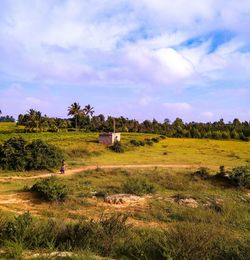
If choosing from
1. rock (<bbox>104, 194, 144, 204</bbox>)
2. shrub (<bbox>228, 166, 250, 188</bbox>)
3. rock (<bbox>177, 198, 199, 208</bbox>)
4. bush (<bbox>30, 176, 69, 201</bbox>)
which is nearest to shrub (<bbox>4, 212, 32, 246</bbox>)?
bush (<bbox>30, 176, 69, 201</bbox>)

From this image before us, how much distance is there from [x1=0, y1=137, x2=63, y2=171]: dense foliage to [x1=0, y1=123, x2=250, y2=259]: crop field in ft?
3.38

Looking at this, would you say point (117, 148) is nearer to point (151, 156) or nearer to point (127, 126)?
point (151, 156)

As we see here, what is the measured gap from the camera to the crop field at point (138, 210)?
6.64 meters

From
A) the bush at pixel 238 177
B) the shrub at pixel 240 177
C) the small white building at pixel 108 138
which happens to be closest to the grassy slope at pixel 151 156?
the small white building at pixel 108 138

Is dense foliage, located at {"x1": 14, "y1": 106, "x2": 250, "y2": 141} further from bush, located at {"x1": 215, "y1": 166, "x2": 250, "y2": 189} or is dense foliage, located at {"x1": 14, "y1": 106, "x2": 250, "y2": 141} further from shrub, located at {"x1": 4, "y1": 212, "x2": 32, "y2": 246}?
shrub, located at {"x1": 4, "y1": 212, "x2": 32, "y2": 246}

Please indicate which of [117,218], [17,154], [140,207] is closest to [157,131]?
[17,154]

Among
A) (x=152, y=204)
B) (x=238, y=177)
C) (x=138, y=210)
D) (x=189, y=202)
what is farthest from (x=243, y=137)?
(x=138, y=210)

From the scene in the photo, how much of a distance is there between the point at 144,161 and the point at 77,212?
19.9m

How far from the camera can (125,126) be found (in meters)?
81.2

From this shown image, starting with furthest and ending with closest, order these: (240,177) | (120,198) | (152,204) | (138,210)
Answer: (240,177) → (120,198) → (152,204) → (138,210)

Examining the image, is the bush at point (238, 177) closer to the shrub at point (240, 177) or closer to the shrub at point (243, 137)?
the shrub at point (240, 177)

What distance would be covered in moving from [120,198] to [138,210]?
62.2 inches

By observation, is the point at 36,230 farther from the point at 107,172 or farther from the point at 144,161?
the point at 144,161

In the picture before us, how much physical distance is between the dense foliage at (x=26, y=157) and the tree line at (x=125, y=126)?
39.1m
